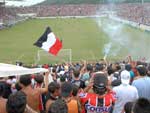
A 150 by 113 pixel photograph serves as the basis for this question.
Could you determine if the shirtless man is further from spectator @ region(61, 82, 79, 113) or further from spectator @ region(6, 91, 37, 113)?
spectator @ region(6, 91, 37, 113)

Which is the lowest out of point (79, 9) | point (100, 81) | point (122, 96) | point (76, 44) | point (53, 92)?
point (122, 96)

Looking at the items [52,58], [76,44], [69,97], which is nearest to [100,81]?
[69,97]

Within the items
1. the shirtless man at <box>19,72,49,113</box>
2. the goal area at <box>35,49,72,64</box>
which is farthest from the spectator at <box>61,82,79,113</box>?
the goal area at <box>35,49,72,64</box>

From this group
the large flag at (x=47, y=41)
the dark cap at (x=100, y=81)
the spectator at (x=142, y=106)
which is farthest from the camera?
the large flag at (x=47, y=41)

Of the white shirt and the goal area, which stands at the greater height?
the white shirt

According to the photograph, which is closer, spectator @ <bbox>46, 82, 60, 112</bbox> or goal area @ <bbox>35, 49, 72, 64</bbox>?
spectator @ <bbox>46, 82, 60, 112</bbox>

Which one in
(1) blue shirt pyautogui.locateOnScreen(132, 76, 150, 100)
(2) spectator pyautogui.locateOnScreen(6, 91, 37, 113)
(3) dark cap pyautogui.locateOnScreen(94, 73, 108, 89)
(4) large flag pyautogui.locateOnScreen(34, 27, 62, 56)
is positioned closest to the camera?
(2) spectator pyautogui.locateOnScreen(6, 91, 37, 113)

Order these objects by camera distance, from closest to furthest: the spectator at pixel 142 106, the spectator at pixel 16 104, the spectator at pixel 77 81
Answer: the spectator at pixel 142 106 → the spectator at pixel 16 104 → the spectator at pixel 77 81

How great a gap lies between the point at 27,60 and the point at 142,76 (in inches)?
932

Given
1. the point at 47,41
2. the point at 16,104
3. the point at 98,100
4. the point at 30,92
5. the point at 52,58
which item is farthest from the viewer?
the point at 52,58

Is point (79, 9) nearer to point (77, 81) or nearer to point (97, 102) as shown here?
point (77, 81)

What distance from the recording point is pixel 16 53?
1390 inches

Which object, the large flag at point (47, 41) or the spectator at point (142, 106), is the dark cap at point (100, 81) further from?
the large flag at point (47, 41)

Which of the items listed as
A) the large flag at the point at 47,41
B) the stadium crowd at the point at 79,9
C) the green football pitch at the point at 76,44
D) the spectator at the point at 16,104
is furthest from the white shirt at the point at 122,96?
the stadium crowd at the point at 79,9
